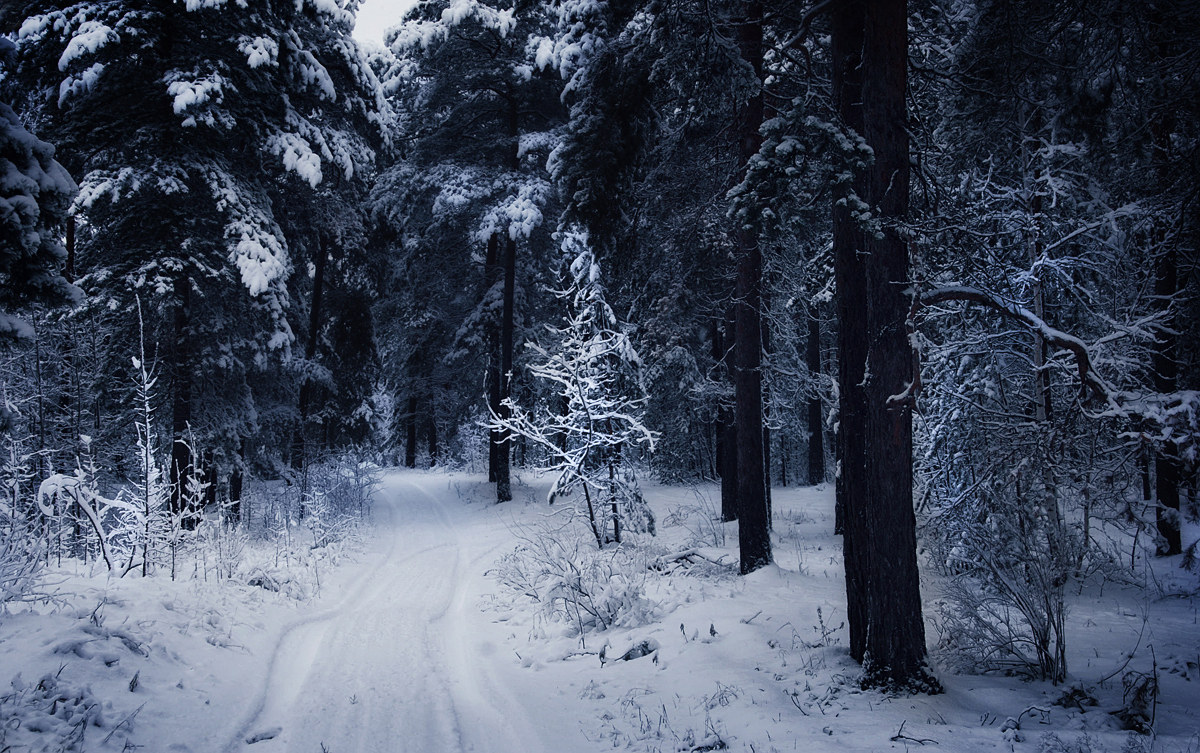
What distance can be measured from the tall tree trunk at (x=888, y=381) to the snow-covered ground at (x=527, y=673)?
0.46 metres

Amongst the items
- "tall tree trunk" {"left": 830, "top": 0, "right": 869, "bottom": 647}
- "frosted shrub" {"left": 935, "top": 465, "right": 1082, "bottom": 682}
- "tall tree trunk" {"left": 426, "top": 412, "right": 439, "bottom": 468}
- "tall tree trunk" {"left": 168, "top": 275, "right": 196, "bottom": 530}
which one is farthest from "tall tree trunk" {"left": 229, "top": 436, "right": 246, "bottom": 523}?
"tall tree trunk" {"left": 426, "top": 412, "right": 439, "bottom": 468}

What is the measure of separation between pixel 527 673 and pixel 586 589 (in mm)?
1853

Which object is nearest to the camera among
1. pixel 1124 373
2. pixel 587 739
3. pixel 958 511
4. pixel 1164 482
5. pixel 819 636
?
pixel 587 739

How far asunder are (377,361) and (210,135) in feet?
36.1

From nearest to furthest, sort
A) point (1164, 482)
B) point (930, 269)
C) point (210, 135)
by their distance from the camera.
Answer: point (930, 269)
point (1164, 482)
point (210, 135)

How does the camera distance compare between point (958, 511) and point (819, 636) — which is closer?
point (819, 636)

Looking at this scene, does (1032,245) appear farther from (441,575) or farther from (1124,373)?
(441,575)

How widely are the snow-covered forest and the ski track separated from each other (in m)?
0.06

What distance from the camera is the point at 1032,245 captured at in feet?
32.7

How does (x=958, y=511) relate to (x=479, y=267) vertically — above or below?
below

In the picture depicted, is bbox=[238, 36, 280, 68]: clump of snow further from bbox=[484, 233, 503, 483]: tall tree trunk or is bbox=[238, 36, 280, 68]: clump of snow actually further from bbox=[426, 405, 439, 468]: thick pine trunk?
bbox=[426, 405, 439, 468]: thick pine trunk

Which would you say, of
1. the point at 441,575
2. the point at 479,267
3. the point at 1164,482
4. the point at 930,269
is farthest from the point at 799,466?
the point at 930,269

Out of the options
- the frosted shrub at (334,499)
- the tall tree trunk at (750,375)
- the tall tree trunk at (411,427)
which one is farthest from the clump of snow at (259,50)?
the tall tree trunk at (411,427)

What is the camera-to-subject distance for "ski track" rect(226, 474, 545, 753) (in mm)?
4992
